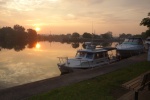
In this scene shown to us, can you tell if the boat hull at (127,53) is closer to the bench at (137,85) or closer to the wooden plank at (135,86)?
the bench at (137,85)

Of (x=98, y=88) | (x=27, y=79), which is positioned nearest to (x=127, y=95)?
(x=98, y=88)

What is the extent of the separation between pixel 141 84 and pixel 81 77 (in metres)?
6.68

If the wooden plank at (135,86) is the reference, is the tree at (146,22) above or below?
above

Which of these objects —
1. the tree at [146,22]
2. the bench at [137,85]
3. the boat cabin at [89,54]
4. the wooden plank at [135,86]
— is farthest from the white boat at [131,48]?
the wooden plank at [135,86]

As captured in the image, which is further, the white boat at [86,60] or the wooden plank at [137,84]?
the white boat at [86,60]

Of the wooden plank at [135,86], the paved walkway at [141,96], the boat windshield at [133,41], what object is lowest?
the paved walkway at [141,96]

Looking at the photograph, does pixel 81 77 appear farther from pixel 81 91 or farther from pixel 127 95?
pixel 127 95

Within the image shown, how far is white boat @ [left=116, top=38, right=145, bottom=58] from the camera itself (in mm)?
34569

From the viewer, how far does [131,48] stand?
34.8 meters

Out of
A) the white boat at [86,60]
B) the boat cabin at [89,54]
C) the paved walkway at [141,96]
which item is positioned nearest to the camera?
the paved walkway at [141,96]

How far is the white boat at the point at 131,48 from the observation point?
113ft

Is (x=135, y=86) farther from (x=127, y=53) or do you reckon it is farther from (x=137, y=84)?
(x=127, y=53)

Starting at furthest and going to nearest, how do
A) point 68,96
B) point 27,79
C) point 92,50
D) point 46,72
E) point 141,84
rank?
point 46,72 < point 92,50 < point 27,79 < point 68,96 < point 141,84

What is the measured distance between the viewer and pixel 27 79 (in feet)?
74.9
